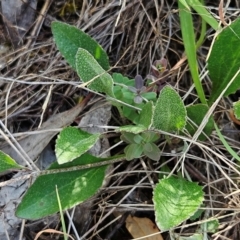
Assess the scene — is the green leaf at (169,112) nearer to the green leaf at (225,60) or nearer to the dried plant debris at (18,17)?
the green leaf at (225,60)

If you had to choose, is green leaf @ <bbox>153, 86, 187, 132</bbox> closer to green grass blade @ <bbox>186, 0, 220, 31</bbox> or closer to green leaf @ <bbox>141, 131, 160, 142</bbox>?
green leaf @ <bbox>141, 131, 160, 142</bbox>

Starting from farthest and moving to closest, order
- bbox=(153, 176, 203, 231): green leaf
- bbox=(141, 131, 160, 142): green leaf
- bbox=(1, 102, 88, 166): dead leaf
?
bbox=(1, 102, 88, 166): dead leaf, bbox=(141, 131, 160, 142): green leaf, bbox=(153, 176, 203, 231): green leaf

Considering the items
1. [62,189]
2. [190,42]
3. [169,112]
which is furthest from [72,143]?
[190,42]

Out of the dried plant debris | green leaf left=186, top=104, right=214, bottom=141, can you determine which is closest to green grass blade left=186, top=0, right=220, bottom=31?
green leaf left=186, top=104, right=214, bottom=141

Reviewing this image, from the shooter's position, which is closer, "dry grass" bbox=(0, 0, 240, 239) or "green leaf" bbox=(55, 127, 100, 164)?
"green leaf" bbox=(55, 127, 100, 164)

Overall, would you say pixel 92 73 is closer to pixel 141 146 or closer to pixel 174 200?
pixel 141 146

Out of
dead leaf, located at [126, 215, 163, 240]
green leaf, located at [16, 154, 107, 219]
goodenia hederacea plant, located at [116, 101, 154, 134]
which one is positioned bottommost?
dead leaf, located at [126, 215, 163, 240]

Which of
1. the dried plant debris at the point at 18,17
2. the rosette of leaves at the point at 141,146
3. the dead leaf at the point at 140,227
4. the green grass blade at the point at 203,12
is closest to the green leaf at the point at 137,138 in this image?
the rosette of leaves at the point at 141,146

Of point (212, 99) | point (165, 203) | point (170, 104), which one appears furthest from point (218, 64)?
point (165, 203)
